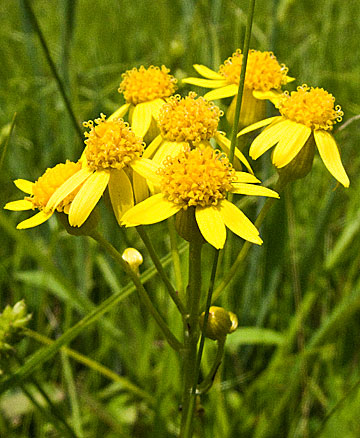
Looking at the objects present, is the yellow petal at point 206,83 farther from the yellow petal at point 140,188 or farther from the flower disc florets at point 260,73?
the yellow petal at point 140,188

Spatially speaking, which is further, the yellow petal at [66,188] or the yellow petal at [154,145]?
the yellow petal at [154,145]

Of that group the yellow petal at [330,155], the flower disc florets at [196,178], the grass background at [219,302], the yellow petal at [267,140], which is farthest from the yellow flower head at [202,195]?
the grass background at [219,302]

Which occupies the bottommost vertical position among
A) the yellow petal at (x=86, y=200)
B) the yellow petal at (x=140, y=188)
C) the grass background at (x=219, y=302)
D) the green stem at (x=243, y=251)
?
the grass background at (x=219, y=302)

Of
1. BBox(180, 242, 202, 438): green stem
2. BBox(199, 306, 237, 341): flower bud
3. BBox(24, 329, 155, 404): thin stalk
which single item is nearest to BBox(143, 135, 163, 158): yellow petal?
BBox(180, 242, 202, 438): green stem

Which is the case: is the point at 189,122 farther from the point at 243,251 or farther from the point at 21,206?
the point at 21,206

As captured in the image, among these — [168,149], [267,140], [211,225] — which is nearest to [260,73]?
[267,140]

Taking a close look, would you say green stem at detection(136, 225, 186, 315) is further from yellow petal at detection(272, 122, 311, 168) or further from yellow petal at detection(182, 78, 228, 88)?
yellow petal at detection(182, 78, 228, 88)

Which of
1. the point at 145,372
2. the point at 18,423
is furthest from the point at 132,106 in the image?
the point at 18,423
